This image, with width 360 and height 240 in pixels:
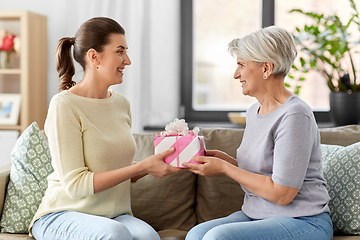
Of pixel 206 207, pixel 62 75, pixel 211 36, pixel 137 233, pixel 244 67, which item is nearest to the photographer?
pixel 137 233

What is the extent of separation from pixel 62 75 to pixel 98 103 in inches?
9.6

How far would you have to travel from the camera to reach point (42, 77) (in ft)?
9.65

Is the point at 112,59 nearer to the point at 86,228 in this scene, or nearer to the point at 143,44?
the point at 86,228

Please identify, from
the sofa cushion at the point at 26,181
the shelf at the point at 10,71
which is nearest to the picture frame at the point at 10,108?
the shelf at the point at 10,71

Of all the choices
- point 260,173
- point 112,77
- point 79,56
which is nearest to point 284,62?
point 260,173

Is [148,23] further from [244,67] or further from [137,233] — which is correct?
[137,233]

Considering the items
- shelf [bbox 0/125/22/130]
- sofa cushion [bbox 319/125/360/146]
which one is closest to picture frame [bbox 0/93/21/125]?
shelf [bbox 0/125/22/130]

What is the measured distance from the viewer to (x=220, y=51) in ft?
10.2

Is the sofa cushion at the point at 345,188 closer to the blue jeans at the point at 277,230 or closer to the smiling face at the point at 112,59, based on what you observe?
the blue jeans at the point at 277,230

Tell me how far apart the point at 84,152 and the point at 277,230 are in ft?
2.47

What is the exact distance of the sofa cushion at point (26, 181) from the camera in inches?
65.9

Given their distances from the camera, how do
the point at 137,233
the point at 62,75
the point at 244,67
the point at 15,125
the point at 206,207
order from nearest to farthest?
the point at 137,233 < the point at 244,67 < the point at 62,75 < the point at 206,207 < the point at 15,125

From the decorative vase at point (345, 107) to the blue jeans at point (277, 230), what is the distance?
1.25 metres

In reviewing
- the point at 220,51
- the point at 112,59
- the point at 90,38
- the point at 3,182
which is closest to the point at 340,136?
A: the point at 112,59
